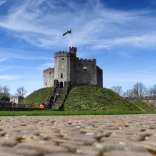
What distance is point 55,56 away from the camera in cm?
5388

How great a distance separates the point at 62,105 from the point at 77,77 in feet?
38.9

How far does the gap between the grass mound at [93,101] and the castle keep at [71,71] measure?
240cm

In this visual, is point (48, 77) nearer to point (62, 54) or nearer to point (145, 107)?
point (62, 54)

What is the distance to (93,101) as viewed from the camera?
45.7 meters

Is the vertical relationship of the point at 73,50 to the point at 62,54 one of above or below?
above

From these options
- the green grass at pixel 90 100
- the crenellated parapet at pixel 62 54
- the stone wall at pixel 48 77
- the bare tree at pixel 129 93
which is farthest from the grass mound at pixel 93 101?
the bare tree at pixel 129 93

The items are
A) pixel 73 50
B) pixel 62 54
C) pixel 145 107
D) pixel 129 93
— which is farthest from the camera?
pixel 129 93

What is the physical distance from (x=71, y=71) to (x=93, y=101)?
9755mm

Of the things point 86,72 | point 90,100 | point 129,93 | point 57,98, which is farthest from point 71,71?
point 129,93

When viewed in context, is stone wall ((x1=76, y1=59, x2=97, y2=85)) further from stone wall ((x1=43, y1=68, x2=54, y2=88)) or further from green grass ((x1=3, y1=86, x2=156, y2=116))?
stone wall ((x1=43, y1=68, x2=54, y2=88))

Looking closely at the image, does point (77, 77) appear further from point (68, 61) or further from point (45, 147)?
point (45, 147)

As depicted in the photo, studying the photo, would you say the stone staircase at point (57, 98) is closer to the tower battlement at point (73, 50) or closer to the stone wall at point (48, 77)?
the stone wall at point (48, 77)

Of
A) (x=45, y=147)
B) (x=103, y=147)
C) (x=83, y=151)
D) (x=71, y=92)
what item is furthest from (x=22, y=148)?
(x=71, y=92)

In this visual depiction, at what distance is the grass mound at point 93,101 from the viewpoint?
42844mm
